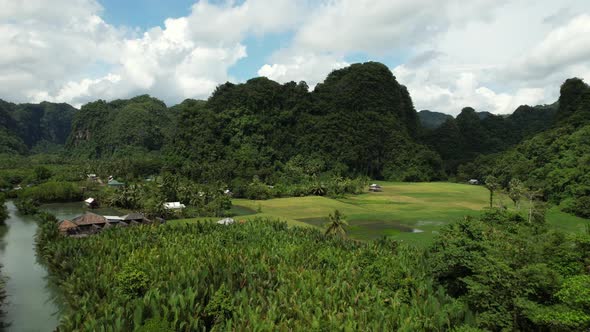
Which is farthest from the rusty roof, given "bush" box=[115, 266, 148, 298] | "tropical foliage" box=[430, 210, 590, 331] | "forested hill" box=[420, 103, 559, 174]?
"forested hill" box=[420, 103, 559, 174]

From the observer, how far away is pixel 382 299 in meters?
19.3

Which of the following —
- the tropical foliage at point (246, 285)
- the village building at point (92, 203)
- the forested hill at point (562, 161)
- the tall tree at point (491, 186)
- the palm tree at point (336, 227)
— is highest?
the forested hill at point (562, 161)

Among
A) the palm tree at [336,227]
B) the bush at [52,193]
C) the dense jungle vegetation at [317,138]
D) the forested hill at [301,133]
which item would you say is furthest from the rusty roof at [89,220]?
the forested hill at [301,133]

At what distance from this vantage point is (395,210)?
4934 centimetres

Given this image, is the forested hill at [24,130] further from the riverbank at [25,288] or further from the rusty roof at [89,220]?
the riverbank at [25,288]

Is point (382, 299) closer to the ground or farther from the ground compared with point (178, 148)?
closer to the ground

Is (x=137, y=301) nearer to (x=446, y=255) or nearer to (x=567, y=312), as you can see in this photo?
(x=446, y=255)

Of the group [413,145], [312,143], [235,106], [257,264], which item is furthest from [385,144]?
[257,264]

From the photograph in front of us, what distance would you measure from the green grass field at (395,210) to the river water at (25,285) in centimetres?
1587

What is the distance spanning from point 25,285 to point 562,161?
61986 mm

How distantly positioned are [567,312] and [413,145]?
83.5m

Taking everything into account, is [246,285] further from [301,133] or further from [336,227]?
[301,133]

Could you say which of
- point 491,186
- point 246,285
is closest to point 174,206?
point 246,285

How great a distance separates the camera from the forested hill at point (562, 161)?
44.8 m
